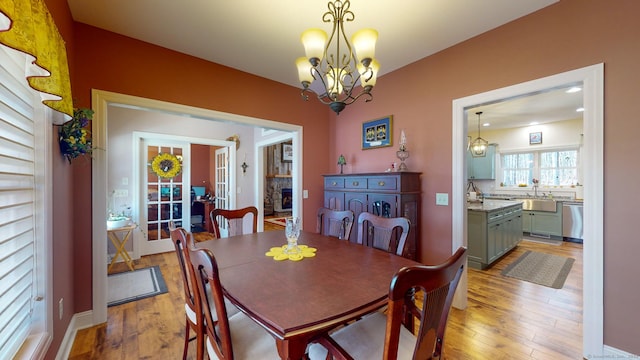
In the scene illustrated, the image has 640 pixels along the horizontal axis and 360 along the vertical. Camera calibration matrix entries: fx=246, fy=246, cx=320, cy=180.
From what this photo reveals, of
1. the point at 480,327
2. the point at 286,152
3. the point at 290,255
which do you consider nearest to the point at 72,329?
the point at 290,255

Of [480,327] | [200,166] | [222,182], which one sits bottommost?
[480,327]

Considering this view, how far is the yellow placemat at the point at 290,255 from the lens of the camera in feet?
5.07

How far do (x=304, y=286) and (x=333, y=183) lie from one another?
88.6 inches

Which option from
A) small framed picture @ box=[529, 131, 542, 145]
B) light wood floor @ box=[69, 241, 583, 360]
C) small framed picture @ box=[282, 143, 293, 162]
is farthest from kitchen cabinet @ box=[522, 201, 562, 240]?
small framed picture @ box=[282, 143, 293, 162]

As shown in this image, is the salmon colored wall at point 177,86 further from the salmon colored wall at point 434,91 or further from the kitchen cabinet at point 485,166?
the kitchen cabinet at point 485,166

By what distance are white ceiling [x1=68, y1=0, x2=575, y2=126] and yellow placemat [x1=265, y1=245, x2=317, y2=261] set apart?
5.92ft

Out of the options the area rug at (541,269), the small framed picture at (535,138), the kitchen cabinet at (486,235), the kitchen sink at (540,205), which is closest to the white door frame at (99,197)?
the kitchen cabinet at (486,235)

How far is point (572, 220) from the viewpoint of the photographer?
191 inches

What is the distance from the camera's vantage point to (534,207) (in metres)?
5.28

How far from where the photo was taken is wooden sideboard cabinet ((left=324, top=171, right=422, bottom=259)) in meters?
2.54

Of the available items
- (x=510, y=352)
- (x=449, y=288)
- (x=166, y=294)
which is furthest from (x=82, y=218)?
(x=510, y=352)

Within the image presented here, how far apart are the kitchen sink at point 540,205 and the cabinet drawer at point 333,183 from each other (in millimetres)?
4780

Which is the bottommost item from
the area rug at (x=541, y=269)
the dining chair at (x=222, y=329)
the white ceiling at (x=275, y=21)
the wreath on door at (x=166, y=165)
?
the area rug at (x=541, y=269)

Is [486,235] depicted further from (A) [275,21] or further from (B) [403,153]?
(A) [275,21]
